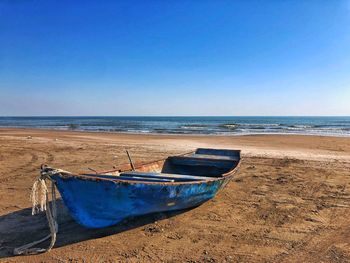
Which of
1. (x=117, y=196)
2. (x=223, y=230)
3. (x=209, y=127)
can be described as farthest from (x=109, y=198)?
(x=209, y=127)

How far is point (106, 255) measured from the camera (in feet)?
14.2

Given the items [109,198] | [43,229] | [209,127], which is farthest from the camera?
[209,127]

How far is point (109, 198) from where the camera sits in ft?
15.0

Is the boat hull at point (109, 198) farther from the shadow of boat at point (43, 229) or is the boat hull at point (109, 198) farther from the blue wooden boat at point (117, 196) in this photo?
the shadow of boat at point (43, 229)

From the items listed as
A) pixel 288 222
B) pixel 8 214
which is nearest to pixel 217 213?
pixel 288 222

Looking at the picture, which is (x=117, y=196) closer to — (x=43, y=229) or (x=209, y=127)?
(x=43, y=229)

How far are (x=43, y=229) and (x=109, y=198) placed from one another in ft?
5.14

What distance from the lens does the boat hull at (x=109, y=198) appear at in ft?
14.6

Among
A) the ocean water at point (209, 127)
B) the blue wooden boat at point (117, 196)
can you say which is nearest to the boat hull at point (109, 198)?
the blue wooden boat at point (117, 196)

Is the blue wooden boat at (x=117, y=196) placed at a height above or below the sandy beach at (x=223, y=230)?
above

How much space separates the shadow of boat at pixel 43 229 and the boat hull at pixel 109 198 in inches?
12.5

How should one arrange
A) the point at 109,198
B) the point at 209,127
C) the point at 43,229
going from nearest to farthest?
the point at 109,198 → the point at 43,229 → the point at 209,127

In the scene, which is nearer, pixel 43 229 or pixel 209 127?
pixel 43 229

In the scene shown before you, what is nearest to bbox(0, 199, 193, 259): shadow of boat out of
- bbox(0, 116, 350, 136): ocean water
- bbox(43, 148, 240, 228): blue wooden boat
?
bbox(43, 148, 240, 228): blue wooden boat
